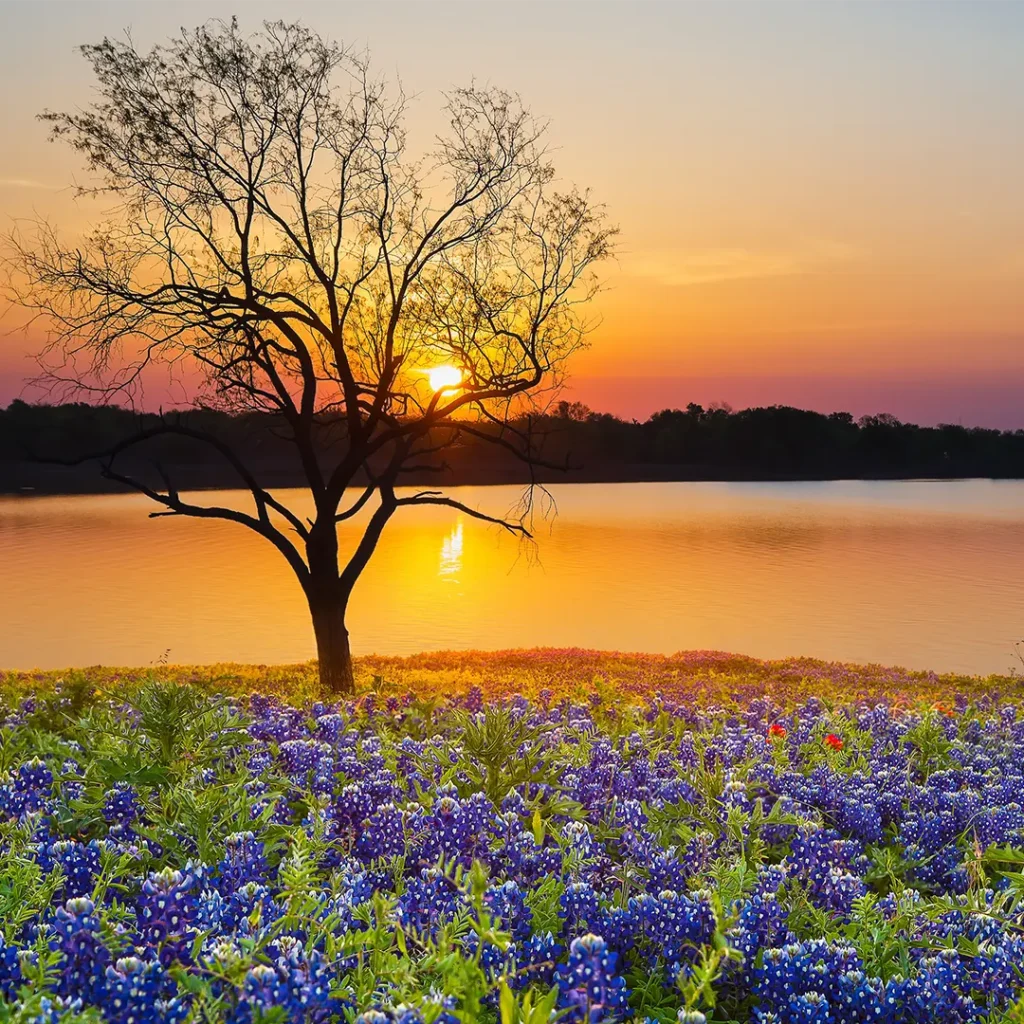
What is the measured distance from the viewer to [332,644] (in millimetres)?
17562

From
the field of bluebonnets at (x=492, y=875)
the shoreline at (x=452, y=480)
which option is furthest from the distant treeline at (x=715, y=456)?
the field of bluebonnets at (x=492, y=875)

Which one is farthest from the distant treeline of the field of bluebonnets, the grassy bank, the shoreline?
the field of bluebonnets

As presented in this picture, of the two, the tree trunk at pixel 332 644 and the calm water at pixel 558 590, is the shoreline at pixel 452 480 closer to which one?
the calm water at pixel 558 590

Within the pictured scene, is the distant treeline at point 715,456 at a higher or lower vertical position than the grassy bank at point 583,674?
higher

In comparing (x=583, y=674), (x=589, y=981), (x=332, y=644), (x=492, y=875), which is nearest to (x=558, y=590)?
(x=583, y=674)

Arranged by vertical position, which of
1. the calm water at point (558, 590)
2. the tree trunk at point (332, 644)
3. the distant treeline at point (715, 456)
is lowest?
the calm water at point (558, 590)

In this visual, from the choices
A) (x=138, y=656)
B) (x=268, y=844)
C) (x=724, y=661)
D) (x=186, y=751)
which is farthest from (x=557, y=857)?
(x=138, y=656)

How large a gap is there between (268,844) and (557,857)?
106cm

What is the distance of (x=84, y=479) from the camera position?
506 ft

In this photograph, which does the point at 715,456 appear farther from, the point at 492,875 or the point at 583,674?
the point at 492,875

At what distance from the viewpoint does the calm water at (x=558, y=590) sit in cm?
3484

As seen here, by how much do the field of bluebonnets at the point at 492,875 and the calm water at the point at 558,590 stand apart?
64.3ft

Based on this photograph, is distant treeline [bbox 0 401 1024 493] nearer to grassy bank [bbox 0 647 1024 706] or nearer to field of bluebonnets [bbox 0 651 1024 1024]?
grassy bank [bbox 0 647 1024 706]

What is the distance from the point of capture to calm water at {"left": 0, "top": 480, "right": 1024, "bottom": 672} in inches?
1372
